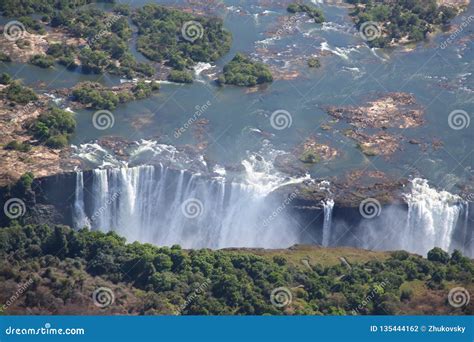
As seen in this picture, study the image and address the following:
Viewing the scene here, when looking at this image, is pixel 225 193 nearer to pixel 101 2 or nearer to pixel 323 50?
pixel 323 50

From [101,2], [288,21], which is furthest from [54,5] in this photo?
[288,21]
